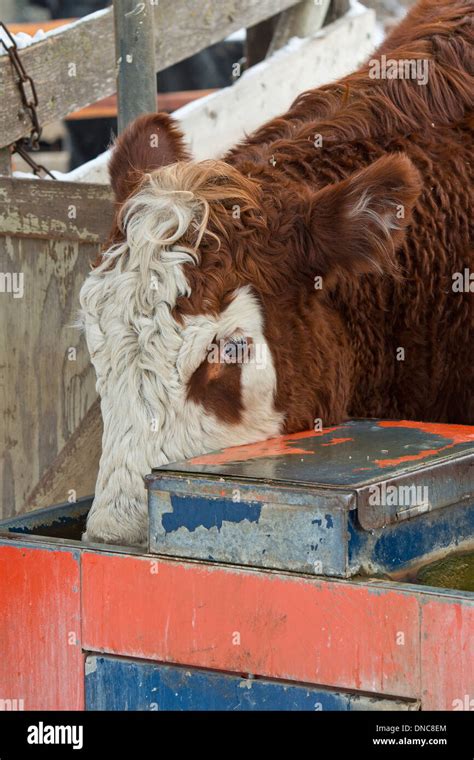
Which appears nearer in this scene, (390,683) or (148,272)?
(390,683)

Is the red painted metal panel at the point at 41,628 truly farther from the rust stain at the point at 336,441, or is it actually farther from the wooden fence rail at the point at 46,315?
the wooden fence rail at the point at 46,315

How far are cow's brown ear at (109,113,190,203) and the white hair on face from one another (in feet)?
1.78

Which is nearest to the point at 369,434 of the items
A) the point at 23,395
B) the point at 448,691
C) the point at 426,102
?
the point at 448,691

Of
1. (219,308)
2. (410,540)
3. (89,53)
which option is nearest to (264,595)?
(410,540)

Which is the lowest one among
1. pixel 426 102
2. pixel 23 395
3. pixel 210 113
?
pixel 23 395

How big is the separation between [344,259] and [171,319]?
55 cm

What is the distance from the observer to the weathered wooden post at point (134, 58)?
15.6ft

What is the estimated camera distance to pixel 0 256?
4.59 m

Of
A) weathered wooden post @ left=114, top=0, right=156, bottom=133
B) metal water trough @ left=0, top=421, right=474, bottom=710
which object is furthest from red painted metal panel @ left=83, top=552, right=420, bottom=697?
weathered wooden post @ left=114, top=0, right=156, bottom=133

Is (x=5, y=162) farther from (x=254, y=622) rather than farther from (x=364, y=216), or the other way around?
(x=254, y=622)

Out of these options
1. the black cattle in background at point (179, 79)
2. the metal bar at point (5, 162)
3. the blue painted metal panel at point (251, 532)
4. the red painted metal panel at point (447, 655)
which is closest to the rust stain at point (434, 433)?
the blue painted metal panel at point (251, 532)

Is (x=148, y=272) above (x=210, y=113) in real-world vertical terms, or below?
below

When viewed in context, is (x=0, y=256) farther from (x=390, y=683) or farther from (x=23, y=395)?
(x=390, y=683)

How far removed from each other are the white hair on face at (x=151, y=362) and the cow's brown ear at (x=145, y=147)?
54cm
